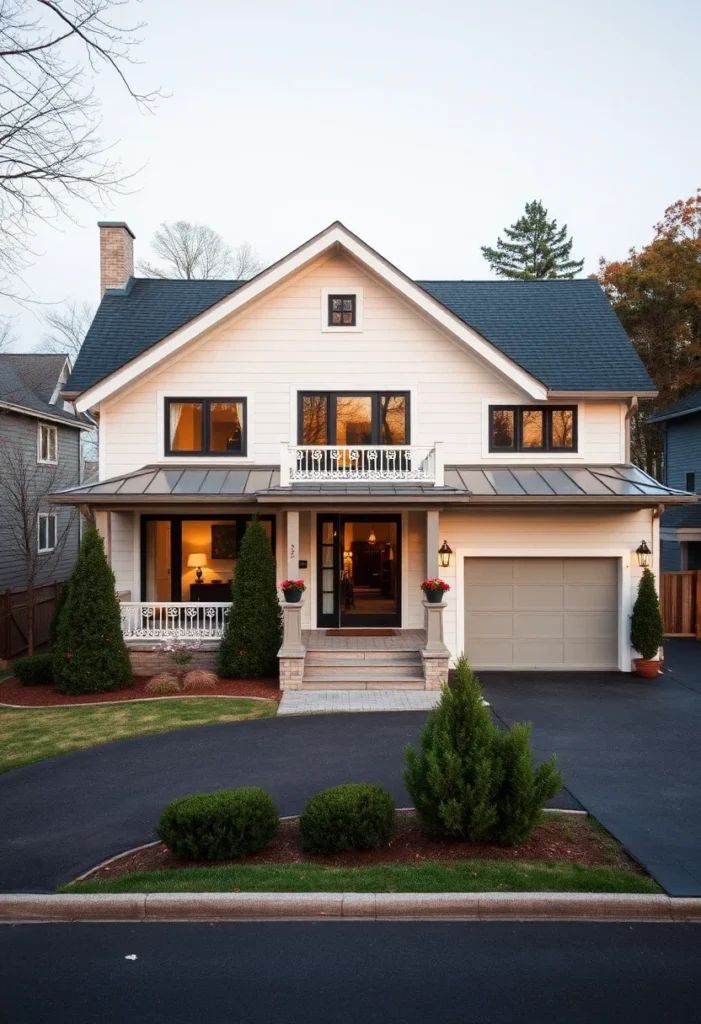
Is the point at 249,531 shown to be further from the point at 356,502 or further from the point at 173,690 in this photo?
the point at 173,690

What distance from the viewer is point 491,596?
15.4m

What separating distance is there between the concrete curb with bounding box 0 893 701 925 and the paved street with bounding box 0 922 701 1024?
4.1 inches

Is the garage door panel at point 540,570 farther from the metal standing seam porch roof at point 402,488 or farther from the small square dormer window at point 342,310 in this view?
the small square dormer window at point 342,310

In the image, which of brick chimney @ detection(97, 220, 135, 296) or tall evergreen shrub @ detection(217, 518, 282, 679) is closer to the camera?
tall evergreen shrub @ detection(217, 518, 282, 679)

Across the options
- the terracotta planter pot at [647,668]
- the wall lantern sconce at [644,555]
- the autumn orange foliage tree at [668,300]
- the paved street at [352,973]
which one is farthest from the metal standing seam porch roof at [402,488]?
the autumn orange foliage tree at [668,300]

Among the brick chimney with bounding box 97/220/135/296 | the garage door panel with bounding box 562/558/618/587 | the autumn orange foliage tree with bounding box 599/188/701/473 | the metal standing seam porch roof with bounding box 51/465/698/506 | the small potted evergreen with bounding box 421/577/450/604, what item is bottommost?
the small potted evergreen with bounding box 421/577/450/604

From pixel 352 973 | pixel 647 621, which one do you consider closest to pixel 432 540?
pixel 647 621

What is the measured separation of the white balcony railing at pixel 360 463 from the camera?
14242mm

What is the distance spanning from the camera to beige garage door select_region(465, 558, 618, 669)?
15258mm

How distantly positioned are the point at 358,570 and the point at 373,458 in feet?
8.45

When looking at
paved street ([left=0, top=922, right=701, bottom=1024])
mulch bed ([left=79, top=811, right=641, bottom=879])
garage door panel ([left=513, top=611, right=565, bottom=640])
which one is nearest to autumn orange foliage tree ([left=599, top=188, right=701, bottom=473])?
garage door panel ([left=513, top=611, right=565, bottom=640])

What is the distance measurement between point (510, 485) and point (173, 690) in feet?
24.9

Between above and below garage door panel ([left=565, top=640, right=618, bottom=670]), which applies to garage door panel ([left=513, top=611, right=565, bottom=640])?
above

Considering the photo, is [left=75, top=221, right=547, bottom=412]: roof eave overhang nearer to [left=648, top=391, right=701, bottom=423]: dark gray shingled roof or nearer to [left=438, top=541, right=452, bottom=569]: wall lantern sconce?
[left=438, top=541, right=452, bottom=569]: wall lantern sconce
